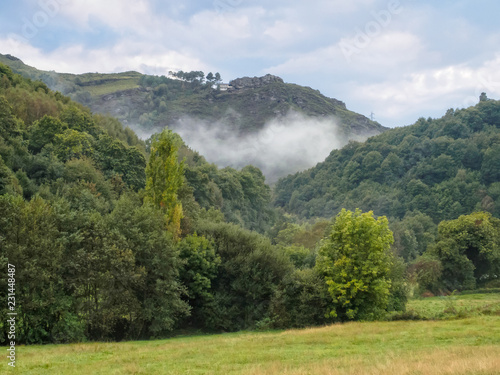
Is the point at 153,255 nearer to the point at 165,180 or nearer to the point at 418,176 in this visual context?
the point at 165,180

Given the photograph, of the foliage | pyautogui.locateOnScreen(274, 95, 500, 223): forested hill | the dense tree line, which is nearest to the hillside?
the foliage

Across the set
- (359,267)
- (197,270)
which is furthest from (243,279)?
(359,267)

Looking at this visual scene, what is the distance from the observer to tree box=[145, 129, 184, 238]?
42062 mm

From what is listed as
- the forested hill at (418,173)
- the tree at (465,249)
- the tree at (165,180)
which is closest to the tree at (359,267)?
the tree at (165,180)

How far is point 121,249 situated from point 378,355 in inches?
869

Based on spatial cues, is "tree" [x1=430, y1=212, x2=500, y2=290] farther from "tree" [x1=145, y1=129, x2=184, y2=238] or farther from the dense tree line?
"tree" [x1=145, y1=129, x2=184, y2=238]

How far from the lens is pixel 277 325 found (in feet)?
136

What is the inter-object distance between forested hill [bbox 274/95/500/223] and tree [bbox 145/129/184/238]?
113m

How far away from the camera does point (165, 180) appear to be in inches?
1656

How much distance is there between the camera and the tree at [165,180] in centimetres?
4206

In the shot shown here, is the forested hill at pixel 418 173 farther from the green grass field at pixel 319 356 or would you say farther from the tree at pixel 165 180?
the green grass field at pixel 319 356

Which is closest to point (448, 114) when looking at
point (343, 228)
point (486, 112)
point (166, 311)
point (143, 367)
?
point (486, 112)

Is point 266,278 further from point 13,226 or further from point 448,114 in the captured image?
point 448,114

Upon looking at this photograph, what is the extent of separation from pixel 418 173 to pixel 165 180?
131 metres
